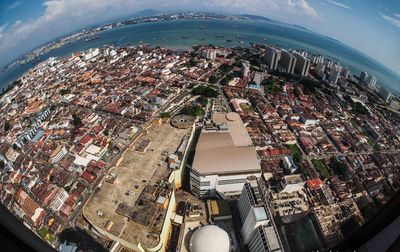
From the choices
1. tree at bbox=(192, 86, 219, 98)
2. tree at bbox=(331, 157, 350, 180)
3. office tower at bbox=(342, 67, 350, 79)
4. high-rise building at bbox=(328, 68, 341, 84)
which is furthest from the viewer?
office tower at bbox=(342, 67, 350, 79)

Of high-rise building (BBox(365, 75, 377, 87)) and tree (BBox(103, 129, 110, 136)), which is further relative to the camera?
high-rise building (BBox(365, 75, 377, 87))

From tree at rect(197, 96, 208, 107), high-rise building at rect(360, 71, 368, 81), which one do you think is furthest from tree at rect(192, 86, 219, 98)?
high-rise building at rect(360, 71, 368, 81)

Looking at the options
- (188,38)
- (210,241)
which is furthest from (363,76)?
(188,38)

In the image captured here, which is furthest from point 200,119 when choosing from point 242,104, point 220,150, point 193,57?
point 193,57

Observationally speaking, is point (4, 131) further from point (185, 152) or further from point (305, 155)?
point (305, 155)

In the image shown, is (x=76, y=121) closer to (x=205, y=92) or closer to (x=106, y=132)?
(x=106, y=132)

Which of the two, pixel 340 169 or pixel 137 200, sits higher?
pixel 137 200

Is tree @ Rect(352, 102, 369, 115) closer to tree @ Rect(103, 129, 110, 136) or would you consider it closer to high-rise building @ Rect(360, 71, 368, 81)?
high-rise building @ Rect(360, 71, 368, 81)
